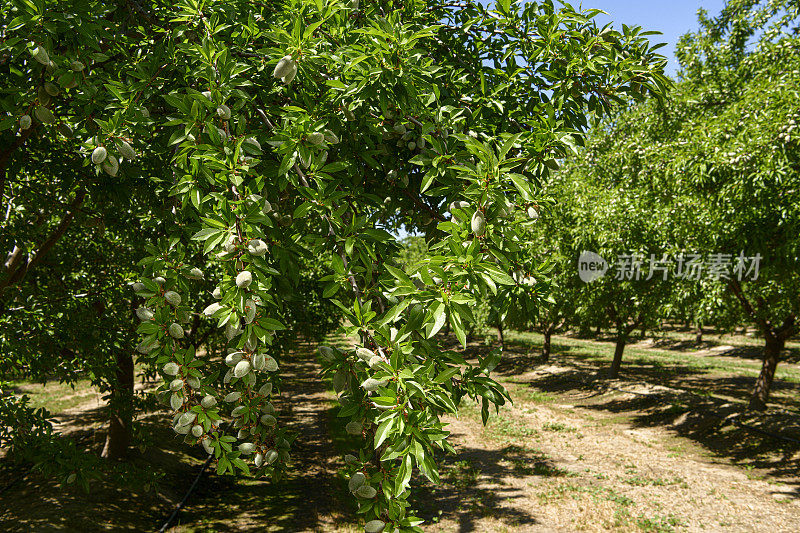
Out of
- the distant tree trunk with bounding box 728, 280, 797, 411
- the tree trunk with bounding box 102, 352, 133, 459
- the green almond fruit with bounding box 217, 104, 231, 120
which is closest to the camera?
the green almond fruit with bounding box 217, 104, 231, 120

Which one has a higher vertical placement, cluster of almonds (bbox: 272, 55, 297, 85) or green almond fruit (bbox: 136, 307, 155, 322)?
cluster of almonds (bbox: 272, 55, 297, 85)

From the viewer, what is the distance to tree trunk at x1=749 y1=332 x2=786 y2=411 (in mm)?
10664

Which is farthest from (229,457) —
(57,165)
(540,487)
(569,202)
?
(569,202)

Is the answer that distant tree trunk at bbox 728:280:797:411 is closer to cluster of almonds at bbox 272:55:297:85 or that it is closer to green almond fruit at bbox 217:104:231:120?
cluster of almonds at bbox 272:55:297:85

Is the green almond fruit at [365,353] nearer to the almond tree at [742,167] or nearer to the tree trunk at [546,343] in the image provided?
the almond tree at [742,167]

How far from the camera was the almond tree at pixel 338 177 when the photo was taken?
1488 millimetres

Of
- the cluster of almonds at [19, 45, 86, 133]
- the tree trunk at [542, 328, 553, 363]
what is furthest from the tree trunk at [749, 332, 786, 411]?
the cluster of almonds at [19, 45, 86, 133]

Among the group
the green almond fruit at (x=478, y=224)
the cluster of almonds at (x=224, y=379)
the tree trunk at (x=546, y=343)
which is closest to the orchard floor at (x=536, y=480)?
the tree trunk at (x=546, y=343)

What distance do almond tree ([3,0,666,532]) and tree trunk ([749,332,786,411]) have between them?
37.2 feet

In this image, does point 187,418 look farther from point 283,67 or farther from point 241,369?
point 283,67

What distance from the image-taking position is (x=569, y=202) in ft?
46.7

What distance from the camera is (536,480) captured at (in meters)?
8.52

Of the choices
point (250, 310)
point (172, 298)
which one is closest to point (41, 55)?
point (172, 298)

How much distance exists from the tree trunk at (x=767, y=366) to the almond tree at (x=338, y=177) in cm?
1133
